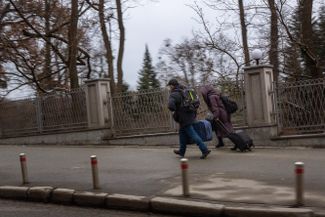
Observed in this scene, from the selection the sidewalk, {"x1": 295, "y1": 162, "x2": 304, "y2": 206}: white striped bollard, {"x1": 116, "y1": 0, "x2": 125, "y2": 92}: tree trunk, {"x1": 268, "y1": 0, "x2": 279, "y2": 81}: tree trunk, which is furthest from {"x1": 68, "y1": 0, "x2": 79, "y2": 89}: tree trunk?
{"x1": 295, "y1": 162, "x2": 304, "y2": 206}: white striped bollard

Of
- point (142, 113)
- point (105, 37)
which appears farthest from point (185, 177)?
point (105, 37)

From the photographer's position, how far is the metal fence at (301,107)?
13.9 m

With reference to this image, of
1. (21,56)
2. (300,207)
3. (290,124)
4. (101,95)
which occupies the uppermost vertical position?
(21,56)

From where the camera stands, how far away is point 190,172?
10234 millimetres

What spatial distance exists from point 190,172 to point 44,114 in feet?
33.7

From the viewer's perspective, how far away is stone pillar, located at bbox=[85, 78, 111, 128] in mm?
17109

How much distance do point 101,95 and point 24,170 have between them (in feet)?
24.8

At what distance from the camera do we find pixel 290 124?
14312 millimetres

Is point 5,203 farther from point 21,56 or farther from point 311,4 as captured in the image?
point 21,56

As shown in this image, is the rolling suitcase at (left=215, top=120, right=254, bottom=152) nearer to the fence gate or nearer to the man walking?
the man walking

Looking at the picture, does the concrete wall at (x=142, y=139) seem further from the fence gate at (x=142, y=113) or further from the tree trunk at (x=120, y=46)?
the tree trunk at (x=120, y=46)

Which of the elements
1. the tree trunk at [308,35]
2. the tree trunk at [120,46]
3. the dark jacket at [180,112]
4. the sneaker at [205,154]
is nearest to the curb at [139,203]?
the dark jacket at [180,112]

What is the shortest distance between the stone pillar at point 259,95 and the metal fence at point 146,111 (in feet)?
1.65

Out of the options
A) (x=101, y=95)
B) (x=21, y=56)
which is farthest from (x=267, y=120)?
(x=21, y=56)
